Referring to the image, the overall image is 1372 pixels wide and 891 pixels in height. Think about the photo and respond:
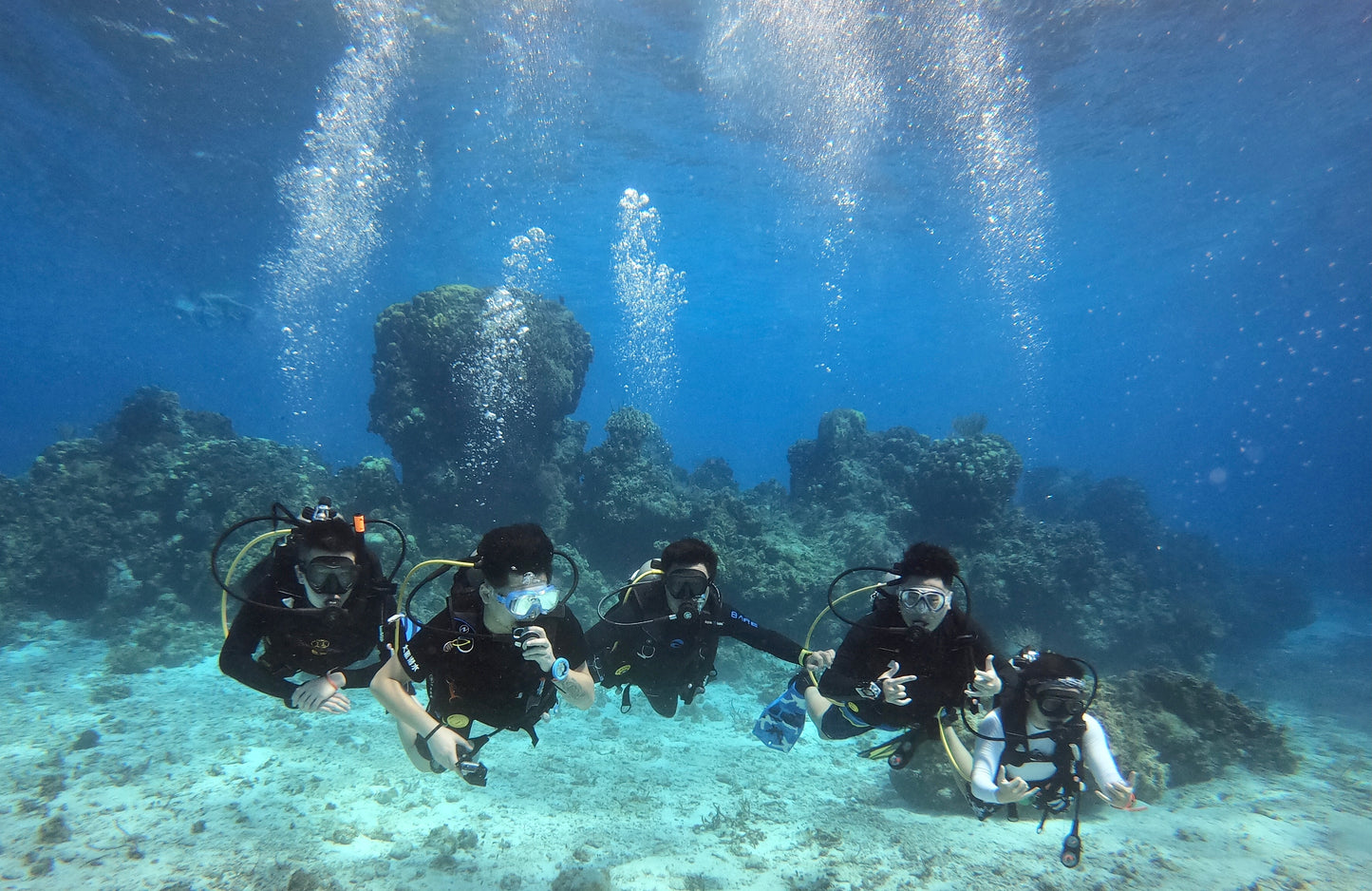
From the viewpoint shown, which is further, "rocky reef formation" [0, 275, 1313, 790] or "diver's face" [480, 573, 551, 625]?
"rocky reef formation" [0, 275, 1313, 790]

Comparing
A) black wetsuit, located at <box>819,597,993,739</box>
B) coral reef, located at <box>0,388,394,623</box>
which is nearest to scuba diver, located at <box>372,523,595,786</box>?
black wetsuit, located at <box>819,597,993,739</box>

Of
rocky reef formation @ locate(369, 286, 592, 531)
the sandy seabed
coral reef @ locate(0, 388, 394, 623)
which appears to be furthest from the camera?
rocky reef formation @ locate(369, 286, 592, 531)

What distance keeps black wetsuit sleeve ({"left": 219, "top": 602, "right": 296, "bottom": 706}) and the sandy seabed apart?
2.34 m

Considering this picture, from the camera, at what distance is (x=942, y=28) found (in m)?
19.5

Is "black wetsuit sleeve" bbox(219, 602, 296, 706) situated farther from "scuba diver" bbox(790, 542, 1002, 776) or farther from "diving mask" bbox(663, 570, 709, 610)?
"scuba diver" bbox(790, 542, 1002, 776)

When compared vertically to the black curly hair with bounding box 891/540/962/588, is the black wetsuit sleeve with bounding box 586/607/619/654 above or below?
below

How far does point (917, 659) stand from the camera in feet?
14.2

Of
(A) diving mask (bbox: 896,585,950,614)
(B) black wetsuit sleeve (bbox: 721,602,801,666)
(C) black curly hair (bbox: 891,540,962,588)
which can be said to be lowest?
(B) black wetsuit sleeve (bbox: 721,602,801,666)

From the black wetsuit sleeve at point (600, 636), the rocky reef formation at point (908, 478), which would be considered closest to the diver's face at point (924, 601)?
the black wetsuit sleeve at point (600, 636)

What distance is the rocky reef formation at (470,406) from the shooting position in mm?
14227

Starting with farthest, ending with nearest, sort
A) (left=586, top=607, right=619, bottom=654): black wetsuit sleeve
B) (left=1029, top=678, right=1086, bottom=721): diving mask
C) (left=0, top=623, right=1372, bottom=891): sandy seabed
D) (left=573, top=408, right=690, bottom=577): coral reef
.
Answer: (left=573, top=408, right=690, bottom=577): coral reef
(left=0, top=623, right=1372, bottom=891): sandy seabed
(left=586, top=607, right=619, bottom=654): black wetsuit sleeve
(left=1029, top=678, right=1086, bottom=721): diving mask

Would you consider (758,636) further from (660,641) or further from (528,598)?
(528,598)

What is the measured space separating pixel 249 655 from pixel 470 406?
10927 millimetres

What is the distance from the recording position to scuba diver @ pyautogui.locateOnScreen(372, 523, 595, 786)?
367 cm
